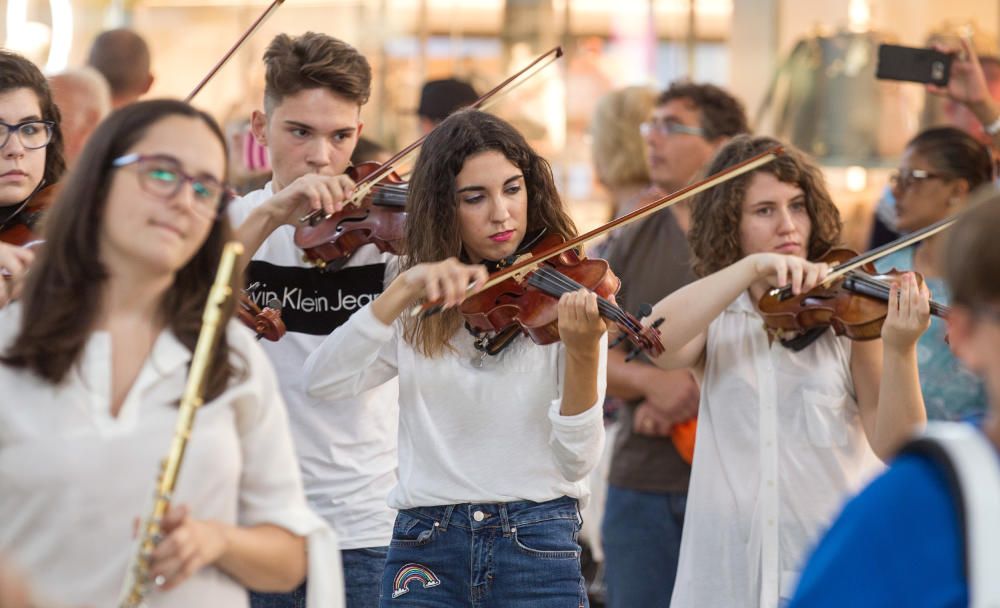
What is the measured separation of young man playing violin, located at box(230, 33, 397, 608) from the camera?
2.73 m

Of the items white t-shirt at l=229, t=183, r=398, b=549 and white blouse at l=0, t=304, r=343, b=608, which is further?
white t-shirt at l=229, t=183, r=398, b=549

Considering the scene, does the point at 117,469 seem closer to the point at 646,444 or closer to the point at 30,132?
the point at 30,132

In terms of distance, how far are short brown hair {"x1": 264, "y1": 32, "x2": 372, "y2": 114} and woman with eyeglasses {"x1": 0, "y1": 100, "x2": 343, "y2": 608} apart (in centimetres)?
103

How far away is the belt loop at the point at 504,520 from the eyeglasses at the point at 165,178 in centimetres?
90

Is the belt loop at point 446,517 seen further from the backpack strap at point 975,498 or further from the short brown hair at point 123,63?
the short brown hair at point 123,63

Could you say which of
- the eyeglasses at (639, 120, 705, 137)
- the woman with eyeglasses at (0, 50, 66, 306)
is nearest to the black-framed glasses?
the woman with eyeglasses at (0, 50, 66, 306)

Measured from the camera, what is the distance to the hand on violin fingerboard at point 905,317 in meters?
2.64

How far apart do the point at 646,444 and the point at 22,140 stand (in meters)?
1.69

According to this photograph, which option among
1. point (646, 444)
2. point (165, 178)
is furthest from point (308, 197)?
point (646, 444)

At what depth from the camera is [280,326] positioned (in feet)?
8.46

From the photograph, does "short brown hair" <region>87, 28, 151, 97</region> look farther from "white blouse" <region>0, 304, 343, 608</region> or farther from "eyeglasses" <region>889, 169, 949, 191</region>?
"white blouse" <region>0, 304, 343, 608</region>

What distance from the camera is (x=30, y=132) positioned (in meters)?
2.71

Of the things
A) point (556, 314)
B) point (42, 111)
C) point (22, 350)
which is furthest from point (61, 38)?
point (22, 350)

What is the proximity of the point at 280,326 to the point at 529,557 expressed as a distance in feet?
2.00
